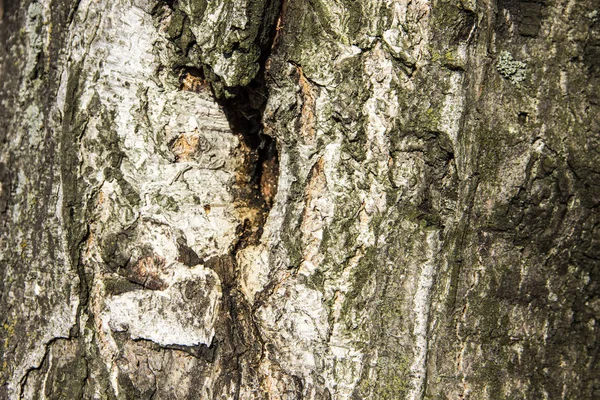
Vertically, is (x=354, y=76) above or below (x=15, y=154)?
above

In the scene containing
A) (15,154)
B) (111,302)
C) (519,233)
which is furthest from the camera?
(15,154)

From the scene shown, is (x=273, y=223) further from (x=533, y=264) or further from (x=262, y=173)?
(x=533, y=264)

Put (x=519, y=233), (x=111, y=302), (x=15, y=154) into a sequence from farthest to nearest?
(x=15, y=154) < (x=111, y=302) < (x=519, y=233)

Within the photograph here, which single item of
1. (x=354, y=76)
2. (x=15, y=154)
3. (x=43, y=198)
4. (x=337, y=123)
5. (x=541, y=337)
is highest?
(x=354, y=76)

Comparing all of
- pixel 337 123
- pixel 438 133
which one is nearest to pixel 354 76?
pixel 337 123

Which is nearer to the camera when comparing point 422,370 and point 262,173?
point 422,370

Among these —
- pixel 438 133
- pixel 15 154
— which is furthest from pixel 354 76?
pixel 15 154

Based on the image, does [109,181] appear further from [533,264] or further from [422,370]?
[533,264]
